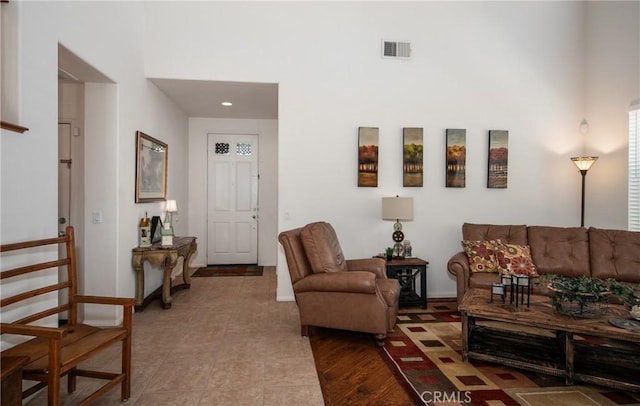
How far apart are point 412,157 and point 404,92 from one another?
0.81 m

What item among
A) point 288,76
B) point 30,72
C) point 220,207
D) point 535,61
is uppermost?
point 535,61

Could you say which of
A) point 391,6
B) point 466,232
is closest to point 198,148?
point 391,6

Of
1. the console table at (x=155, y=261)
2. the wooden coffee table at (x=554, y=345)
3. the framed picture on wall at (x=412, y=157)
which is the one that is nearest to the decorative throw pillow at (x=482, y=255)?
the wooden coffee table at (x=554, y=345)

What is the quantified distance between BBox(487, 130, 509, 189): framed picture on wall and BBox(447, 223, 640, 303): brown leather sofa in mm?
Result: 712

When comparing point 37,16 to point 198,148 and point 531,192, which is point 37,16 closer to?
point 198,148

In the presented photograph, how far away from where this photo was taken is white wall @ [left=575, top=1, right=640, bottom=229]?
13.7 ft

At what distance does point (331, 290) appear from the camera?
2992mm

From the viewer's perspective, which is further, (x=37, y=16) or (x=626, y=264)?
(x=626, y=264)

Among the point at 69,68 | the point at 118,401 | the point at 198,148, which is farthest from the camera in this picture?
the point at 198,148

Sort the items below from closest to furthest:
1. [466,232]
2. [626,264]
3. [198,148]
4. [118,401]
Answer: [118,401], [626,264], [466,232], [198,148]

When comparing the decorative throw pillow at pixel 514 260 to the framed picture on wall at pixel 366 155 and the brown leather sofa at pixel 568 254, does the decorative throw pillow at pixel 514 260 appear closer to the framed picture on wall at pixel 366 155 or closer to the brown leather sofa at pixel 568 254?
the brown leather sofa at pixel 568 254

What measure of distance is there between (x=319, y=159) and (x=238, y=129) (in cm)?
255

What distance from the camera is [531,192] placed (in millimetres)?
4633

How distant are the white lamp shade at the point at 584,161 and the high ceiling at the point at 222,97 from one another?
382 cm
